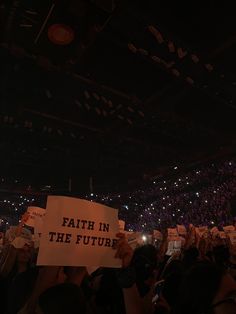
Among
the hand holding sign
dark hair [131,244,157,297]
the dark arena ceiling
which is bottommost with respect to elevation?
dark hair [131,244,157,297]

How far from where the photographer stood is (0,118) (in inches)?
281

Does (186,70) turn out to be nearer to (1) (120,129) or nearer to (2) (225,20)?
(2) (225,20)

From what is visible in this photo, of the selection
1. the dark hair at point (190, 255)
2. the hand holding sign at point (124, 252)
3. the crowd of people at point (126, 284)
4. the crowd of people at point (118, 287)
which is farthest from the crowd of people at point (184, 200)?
the hand holding sign at point (124, 252)

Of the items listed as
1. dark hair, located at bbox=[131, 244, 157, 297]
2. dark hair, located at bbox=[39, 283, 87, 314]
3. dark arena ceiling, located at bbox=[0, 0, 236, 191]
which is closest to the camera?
dark hair, located at bbox=[39, 283, 87, 314]

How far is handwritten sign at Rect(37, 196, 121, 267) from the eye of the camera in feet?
7.41

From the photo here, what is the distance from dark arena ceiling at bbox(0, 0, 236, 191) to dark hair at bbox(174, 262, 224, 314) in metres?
2.05

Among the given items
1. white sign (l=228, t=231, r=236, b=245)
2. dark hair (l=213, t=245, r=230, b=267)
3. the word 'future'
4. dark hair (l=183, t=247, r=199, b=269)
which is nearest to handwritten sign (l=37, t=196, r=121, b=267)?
the word 'future'

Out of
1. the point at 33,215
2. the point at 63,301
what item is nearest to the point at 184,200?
the point at 33,215

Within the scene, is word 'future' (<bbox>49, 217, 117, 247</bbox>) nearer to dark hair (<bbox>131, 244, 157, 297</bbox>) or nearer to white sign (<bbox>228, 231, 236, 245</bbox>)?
dark hair (<bbox>131, 244, 157, 297</bbox>)

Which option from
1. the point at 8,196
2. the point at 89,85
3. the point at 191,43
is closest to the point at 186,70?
the point at 191,43

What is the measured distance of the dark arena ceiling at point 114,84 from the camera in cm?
323

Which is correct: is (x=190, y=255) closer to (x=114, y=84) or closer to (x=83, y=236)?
(x=83, y=236)

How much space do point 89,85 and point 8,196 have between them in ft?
30.0

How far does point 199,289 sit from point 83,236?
0.98 m
